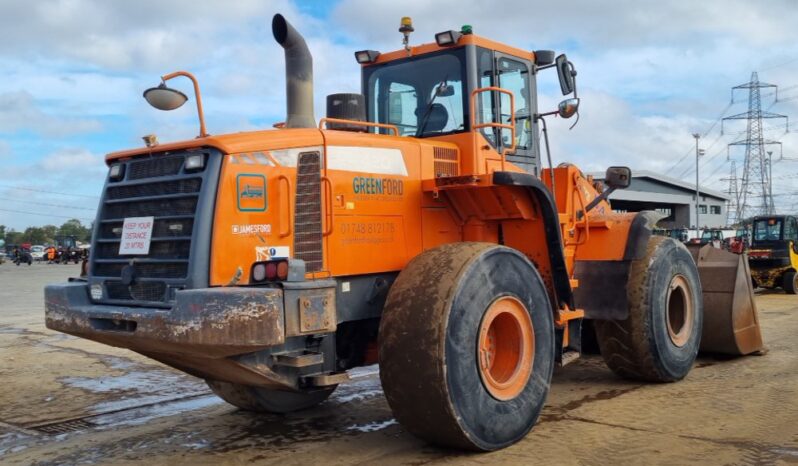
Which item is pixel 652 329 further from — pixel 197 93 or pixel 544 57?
pixel 197 93

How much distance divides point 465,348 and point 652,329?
277cm

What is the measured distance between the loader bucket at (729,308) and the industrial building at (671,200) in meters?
34.1

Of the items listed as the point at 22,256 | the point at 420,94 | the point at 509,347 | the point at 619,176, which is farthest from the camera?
the point at 22,256

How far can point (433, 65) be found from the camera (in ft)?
20.7

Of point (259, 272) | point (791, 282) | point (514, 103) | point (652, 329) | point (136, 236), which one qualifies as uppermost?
point (514, 103)

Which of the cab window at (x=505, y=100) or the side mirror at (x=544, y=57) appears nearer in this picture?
the cab window at (x=505, y=100)

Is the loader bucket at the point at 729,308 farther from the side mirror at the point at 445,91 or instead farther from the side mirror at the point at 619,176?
the side mirror at the point at 445,91

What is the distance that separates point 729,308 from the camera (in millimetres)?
8203

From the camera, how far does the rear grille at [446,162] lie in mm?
5844

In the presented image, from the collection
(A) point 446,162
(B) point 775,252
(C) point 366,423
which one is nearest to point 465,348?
(C) point 366,423

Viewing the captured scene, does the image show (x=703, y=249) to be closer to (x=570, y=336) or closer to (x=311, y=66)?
(x=570, y=336)

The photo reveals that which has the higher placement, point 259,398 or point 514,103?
point 514,103

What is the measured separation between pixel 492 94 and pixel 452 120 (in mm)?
414

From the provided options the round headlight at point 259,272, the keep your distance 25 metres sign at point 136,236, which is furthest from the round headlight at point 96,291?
the round headlight at point 259,272
